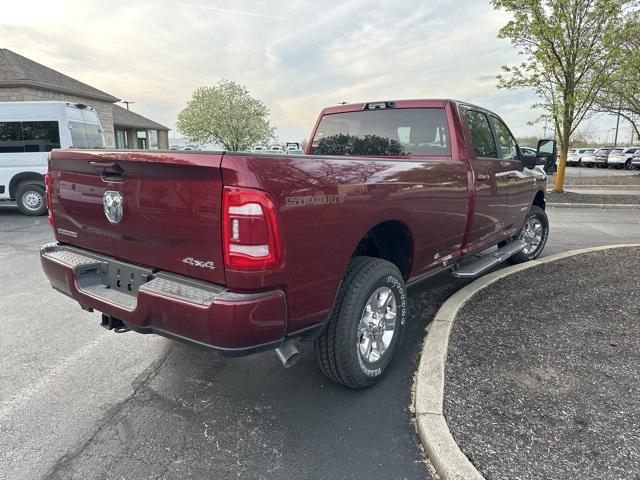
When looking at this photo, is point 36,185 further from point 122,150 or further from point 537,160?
point 537,160

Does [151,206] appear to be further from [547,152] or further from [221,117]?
[221,117]

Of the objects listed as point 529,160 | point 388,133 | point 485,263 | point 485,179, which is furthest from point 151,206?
point 529,160

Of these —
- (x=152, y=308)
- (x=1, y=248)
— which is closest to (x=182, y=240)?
(x=152, y=308)

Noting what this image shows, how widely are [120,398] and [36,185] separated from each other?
33.3ft

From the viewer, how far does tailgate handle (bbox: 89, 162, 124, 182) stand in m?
2.49

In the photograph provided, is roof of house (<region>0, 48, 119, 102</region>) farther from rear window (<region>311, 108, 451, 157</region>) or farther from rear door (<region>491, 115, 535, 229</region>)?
rear door (<region>491, 115, 535, 229</region>)

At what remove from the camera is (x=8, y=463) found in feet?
7.59

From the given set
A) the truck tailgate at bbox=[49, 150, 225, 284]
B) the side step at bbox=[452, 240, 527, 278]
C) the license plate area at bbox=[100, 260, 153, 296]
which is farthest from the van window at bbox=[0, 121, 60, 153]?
the side step at bbox=[452, 240, 527, 278]

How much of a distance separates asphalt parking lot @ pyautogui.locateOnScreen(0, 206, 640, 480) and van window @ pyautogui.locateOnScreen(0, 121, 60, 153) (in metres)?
8.39

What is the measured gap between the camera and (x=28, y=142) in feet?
35.7

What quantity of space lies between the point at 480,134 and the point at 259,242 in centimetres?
330

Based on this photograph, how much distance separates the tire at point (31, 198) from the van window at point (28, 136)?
0.88 m

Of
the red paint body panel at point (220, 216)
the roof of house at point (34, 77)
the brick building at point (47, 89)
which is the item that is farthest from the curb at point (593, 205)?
the roof of house at point (34, 77)

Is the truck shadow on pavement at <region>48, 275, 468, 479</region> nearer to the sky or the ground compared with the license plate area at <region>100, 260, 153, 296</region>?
nearer to the ground
